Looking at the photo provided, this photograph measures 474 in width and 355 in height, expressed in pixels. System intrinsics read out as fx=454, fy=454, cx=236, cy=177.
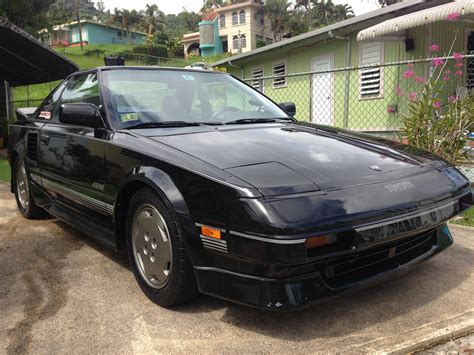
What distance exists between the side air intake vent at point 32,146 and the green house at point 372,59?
4.59 metres

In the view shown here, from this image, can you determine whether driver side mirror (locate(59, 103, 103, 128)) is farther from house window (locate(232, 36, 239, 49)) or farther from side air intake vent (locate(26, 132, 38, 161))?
house window (locate(232, 36, 239, 49))

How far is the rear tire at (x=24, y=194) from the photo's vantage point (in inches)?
190

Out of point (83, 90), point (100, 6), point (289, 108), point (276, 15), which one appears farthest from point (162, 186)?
point (100, 6)

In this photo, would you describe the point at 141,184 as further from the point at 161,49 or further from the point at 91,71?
the point at 161,49

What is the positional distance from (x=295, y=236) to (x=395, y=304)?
3.50 ft

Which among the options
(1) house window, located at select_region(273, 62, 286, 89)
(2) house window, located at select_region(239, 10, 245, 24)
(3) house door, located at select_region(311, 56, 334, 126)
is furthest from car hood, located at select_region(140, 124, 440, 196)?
(2) house window, located at select_region(239, 10, 245, 24)

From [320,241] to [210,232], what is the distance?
0.56 m

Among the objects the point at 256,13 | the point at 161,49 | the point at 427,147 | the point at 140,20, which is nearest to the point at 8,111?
the point at 427,147

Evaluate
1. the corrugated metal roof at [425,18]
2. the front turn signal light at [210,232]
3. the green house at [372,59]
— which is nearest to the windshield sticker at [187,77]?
the front turn signal light at [210,232]

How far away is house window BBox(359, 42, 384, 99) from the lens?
10531 mm

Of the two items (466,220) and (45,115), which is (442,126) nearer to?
(466,220)

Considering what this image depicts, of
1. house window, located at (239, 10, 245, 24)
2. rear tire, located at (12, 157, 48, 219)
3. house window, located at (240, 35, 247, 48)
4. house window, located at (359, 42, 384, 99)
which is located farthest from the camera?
house window, located at (239, 10, 245, 24)

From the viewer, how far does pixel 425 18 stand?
7.77 meters

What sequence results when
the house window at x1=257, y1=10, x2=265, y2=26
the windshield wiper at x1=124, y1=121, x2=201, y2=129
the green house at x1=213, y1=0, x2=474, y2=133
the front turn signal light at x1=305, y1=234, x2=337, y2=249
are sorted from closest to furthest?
the front turn signal light at x1=305, y1=234, x2=337, y2=249, the windshield wiper at x1=124, y1=121, x2=201, y2=129, the green house at x1=213, y1=0, x2=474, y2=133, the house window at x1=257, y1=10, x2=265, y2=26
